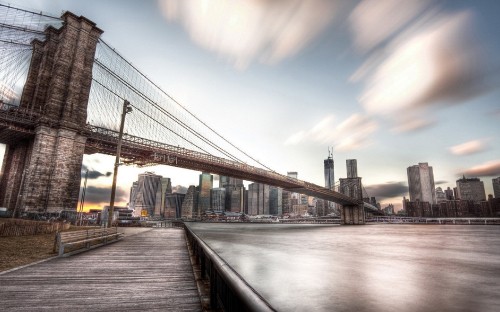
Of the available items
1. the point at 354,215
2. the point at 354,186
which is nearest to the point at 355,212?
the point at 354,215

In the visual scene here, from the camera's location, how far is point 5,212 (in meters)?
26.7

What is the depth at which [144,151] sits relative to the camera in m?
38.2

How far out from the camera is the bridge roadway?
2659 cm

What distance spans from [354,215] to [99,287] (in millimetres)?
86727

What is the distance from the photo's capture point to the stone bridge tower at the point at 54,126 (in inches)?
993

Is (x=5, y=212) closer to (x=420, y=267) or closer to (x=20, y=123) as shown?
(x=20, y=123)

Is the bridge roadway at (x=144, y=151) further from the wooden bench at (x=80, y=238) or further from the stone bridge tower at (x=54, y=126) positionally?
the wooden bench at (x=80, y=238)

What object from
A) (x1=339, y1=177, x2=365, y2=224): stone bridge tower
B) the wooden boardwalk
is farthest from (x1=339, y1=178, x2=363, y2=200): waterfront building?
the wooden boardwalk

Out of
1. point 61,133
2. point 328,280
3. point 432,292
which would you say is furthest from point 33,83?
point 432,292

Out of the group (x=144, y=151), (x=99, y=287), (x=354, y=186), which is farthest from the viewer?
(x=354, y=186)

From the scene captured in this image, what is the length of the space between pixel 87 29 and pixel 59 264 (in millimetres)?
32935

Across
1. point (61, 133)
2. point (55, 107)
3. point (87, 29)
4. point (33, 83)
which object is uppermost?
point (87, 29)

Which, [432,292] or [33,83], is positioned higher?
[33,83]

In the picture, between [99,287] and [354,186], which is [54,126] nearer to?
[99,287]
